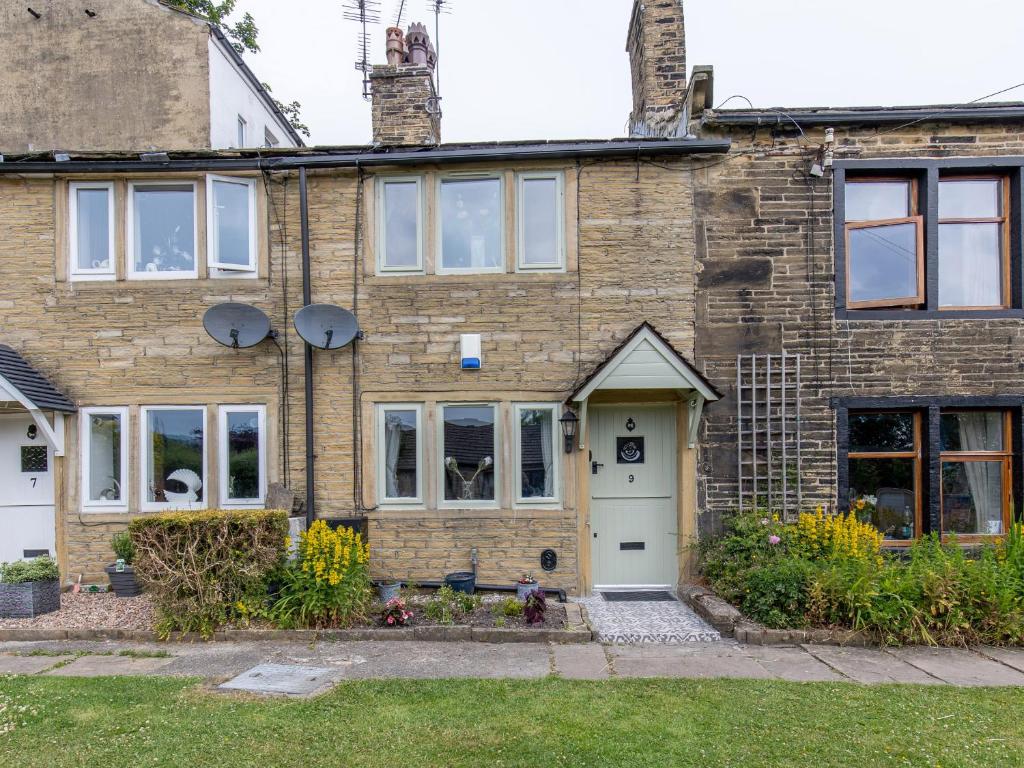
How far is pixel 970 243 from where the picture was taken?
8.42 metres

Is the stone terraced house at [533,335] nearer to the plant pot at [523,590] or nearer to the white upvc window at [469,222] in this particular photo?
the white upvc window at [469,222]

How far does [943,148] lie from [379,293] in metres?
7.70

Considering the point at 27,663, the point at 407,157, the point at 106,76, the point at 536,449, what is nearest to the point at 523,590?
the point at 536,449

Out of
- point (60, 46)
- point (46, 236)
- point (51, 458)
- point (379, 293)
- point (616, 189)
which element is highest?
point (60, 46)

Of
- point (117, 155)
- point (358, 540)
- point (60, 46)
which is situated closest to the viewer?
point (358, 540)

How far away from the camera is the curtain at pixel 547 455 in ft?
27.1

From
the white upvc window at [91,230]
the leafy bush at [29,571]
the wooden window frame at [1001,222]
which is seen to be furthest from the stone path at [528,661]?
the white upvc window at [91,230]

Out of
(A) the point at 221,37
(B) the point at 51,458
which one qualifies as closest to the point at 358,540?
(B) the point at 51,458

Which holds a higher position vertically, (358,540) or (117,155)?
(117,155)

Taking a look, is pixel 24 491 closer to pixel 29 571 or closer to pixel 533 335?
pixel 29 571

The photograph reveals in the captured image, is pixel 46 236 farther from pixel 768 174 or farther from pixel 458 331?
pixel 768 174

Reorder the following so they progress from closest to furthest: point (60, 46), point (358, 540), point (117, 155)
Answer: point (358, 540)
point (117, 155)
point (60, 46)

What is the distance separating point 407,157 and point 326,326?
243 cm

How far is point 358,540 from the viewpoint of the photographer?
7.27 m
